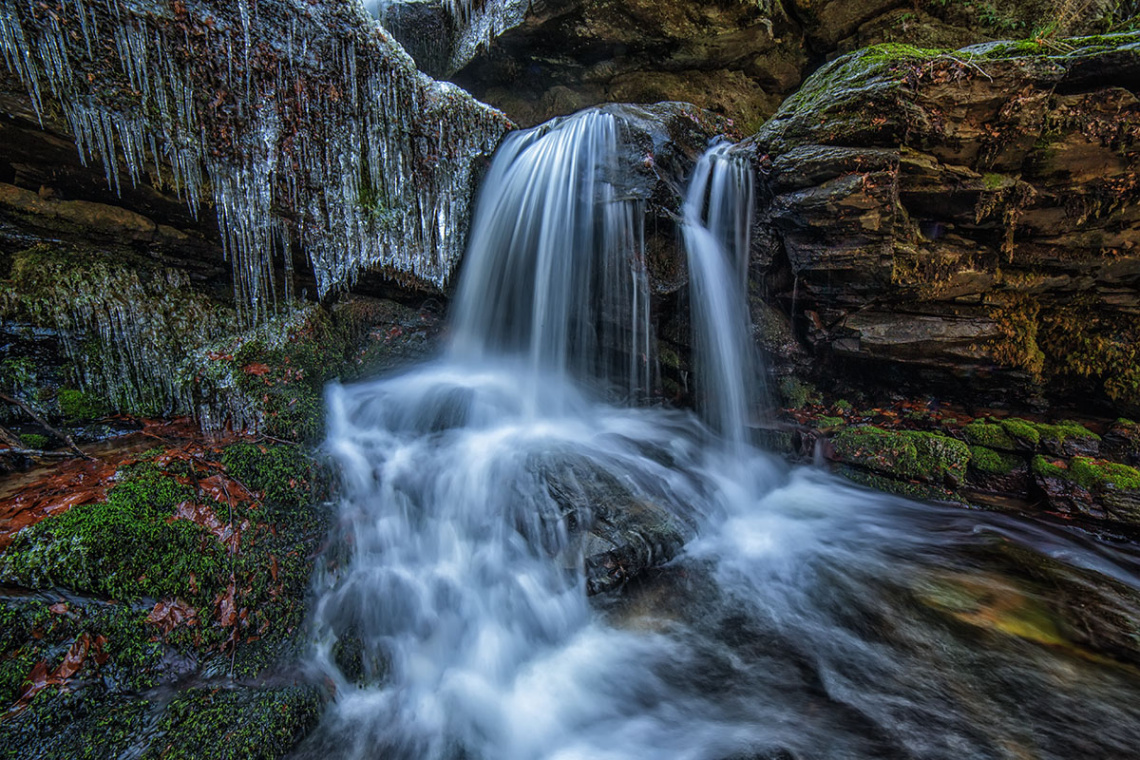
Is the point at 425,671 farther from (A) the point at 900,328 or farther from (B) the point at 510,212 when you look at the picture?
(A) the point at 900,328

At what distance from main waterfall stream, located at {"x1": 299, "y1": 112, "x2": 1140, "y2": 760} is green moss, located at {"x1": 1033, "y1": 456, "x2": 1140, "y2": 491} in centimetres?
67

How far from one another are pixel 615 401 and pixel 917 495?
3.95 meters

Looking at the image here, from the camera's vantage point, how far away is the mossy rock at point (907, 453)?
509cm

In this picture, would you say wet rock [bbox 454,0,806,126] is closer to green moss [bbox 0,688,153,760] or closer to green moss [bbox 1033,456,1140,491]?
green moss [bbox 1033,456,1140,491]

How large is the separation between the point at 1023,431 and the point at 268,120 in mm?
9053

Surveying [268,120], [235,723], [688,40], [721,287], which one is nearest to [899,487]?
[721,287]

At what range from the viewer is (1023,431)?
16.6 feet

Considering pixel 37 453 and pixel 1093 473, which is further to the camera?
pixel 1093 473

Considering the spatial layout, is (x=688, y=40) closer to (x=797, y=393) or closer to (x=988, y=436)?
(x=797, y=393)

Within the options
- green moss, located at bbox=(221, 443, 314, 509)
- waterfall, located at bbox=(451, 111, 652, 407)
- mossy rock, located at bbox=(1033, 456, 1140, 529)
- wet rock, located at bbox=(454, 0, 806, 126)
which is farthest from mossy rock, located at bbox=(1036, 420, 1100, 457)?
wet rock, located at bbox=(454, 0, 806, 126)

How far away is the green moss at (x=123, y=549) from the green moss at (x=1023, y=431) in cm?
795

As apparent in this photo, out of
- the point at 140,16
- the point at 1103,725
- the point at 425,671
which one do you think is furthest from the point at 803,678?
the point at 140,16

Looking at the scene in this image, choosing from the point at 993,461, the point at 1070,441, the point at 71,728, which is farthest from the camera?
the point at 993,461

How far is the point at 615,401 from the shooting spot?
22.3 ft
